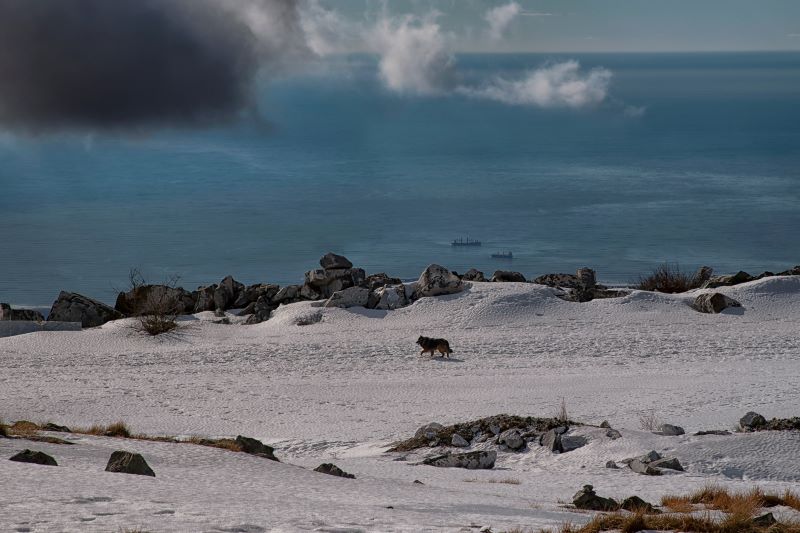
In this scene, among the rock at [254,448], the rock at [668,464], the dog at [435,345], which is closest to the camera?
the rock at [254,448]

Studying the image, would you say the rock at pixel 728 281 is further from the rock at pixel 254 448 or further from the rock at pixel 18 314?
the rock at pixel 254 448

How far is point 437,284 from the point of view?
23.1 metres

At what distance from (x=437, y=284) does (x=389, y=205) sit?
9600 centimetres

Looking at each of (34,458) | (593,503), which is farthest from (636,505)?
(34,458)

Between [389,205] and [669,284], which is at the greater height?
[389,205]

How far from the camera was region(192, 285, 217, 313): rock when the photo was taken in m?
24.9

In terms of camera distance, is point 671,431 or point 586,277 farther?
point 586,277

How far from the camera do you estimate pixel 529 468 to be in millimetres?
11430

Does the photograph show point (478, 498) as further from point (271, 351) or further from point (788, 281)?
point (788, 281)

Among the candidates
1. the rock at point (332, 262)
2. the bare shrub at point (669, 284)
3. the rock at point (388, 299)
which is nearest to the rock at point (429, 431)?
the rock at point (388, 299)

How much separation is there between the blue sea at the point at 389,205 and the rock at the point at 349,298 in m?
36.1

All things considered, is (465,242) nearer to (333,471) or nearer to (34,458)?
(333,471)

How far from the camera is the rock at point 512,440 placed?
472 inches

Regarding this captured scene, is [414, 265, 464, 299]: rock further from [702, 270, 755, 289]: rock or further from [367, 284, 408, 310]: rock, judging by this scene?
[702, 270, 755, 289]: rock
